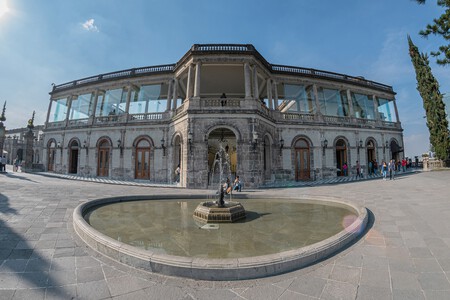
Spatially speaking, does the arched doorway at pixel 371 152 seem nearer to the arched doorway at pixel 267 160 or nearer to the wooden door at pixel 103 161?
the arched doorway at pixel 267 160

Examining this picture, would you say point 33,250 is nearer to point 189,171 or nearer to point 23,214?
point 23,214

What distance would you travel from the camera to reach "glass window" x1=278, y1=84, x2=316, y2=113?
65.7 feet

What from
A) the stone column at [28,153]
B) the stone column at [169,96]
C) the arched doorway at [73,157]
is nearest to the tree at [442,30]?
the stone column at [169,96]

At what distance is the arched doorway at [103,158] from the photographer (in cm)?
1944

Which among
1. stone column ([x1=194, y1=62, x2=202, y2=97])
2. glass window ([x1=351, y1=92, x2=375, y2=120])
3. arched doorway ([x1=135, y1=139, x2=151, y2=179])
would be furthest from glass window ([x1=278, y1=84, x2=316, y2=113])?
arched doorway ([x1=135, y1=139, x2=151, y2=179])

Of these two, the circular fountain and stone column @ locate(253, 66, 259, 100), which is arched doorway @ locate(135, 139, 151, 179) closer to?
the circular fountain

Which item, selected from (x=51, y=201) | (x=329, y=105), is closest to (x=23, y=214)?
(x=51, y=201)

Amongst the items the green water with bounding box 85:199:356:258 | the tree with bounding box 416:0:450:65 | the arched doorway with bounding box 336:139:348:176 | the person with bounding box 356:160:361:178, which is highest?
the tree with bounding box 416:0:450:65

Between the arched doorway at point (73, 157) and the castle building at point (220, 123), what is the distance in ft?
0.29

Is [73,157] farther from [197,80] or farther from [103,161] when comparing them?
[197,80]

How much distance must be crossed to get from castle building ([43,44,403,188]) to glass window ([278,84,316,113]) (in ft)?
0.32

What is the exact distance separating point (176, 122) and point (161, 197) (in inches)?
318

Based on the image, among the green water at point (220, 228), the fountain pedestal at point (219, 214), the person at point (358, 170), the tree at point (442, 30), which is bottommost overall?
the green water at point (220, 228)

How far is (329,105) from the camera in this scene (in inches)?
808
